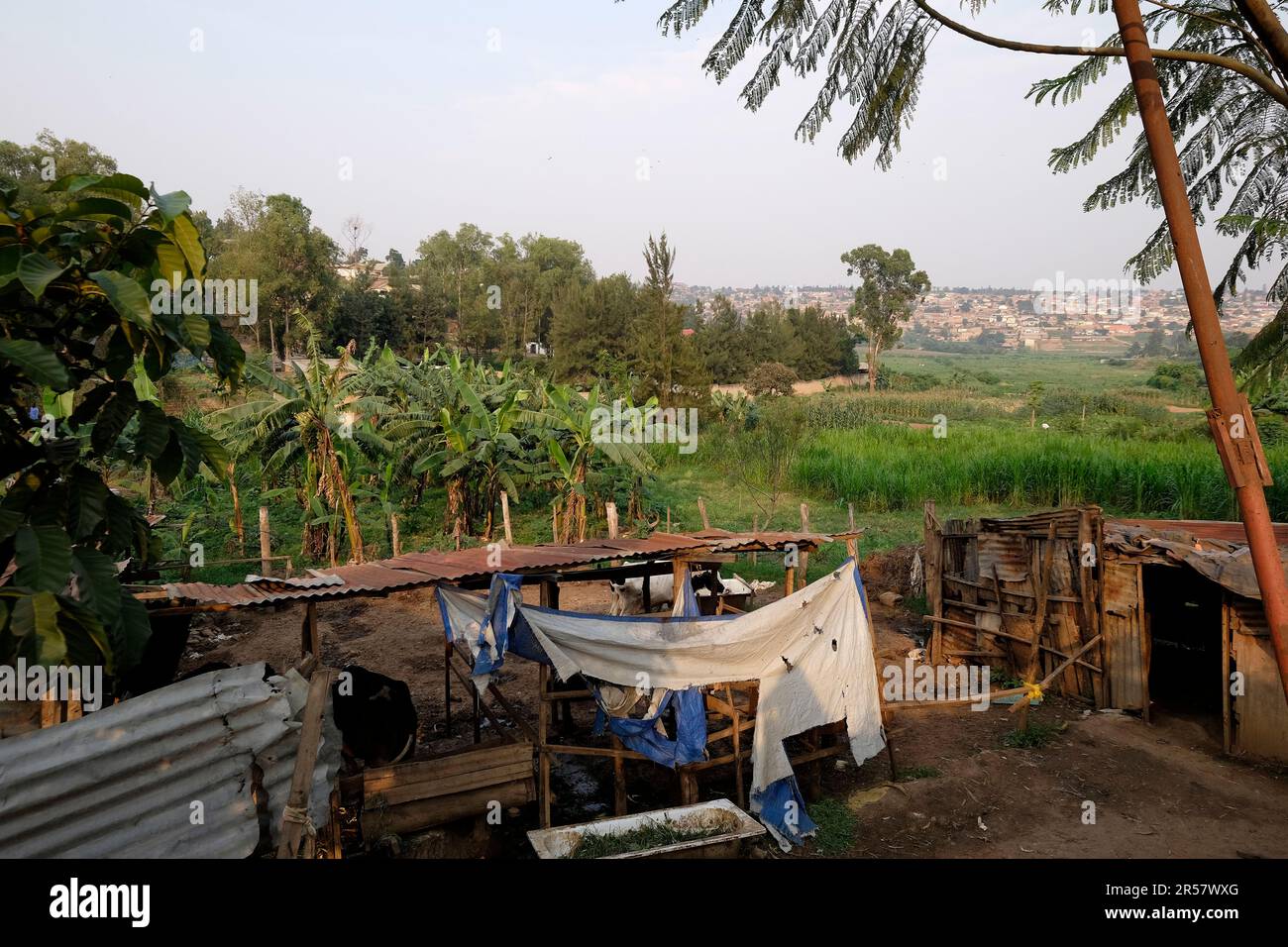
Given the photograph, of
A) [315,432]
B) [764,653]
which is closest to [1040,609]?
[764,653]

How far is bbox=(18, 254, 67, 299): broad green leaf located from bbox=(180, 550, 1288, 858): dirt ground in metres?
4.87

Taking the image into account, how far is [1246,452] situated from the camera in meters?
3.80

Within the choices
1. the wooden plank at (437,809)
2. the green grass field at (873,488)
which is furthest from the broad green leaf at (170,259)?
the green grass field at (873,488)

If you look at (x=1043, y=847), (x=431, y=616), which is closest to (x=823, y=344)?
(x=431, y=616)

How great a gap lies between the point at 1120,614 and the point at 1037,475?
11151 mm

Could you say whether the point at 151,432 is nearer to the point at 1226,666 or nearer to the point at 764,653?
the point at 764,653

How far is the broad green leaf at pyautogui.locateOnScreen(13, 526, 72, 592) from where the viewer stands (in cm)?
328

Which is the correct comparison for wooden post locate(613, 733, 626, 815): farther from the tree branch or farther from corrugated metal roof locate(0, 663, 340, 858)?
the tree branch

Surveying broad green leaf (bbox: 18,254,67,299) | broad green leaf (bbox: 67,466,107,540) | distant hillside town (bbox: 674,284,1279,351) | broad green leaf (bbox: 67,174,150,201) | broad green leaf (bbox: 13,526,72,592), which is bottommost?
broad green leaf (bbox: 13,526,72,592)

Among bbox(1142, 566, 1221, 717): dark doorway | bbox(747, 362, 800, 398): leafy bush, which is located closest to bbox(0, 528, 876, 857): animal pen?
bbox(1142, 566, 1221, 717): dark doorway

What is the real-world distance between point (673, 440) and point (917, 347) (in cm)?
10830

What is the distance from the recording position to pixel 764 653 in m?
6.58

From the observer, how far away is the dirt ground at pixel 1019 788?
Result: 21.5 ft
